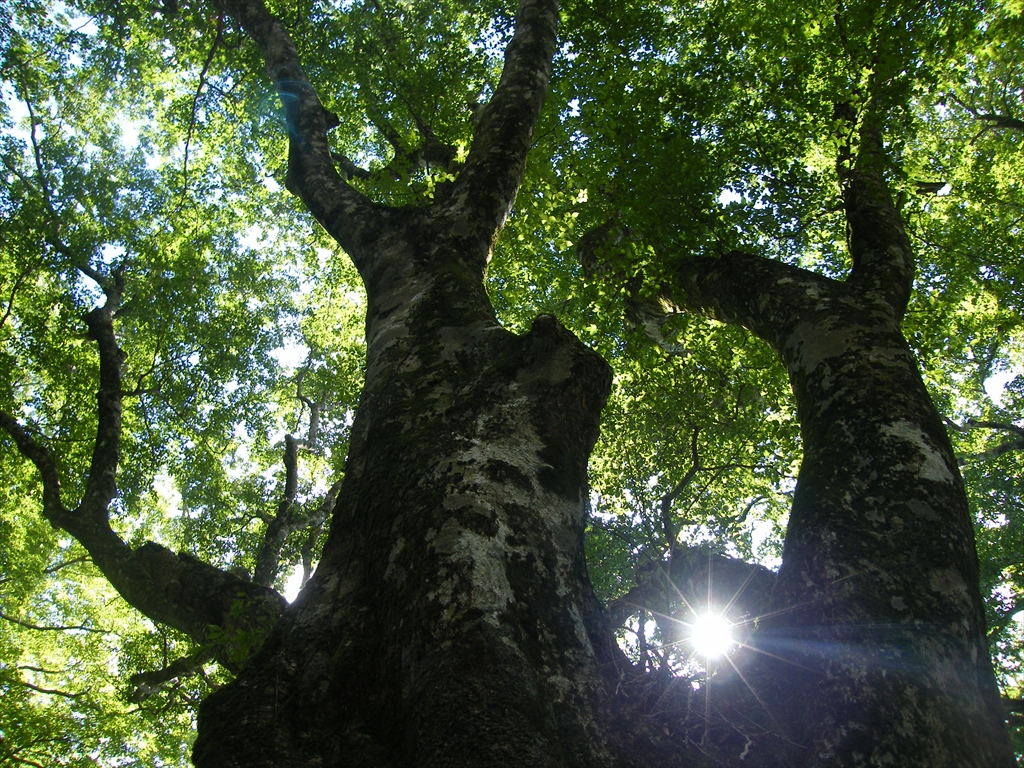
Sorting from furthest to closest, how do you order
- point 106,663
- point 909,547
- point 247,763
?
point 106,663 → point 909,547 → point 247,763

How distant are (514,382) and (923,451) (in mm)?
1960

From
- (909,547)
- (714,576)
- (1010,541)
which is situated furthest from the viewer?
(1010,541)

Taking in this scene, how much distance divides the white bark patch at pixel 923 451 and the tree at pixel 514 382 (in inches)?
0.6

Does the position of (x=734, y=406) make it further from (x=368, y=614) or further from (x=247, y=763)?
(x=247, y=763)

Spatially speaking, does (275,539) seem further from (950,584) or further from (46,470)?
(950,584)

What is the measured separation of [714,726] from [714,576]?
207cm

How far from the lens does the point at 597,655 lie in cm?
247

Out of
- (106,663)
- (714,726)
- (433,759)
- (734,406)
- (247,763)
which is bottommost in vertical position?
(106,663)

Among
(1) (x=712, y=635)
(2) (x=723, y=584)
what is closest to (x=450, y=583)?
(1) (x=712, y=635)

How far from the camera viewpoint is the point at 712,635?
3793 mm

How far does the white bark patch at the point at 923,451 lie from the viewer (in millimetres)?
2787

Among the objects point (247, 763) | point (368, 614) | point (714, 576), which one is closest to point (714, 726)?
point (368, 614)

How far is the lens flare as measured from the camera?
3.16 m

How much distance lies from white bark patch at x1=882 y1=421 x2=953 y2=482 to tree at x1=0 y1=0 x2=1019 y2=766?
0.05 ft
